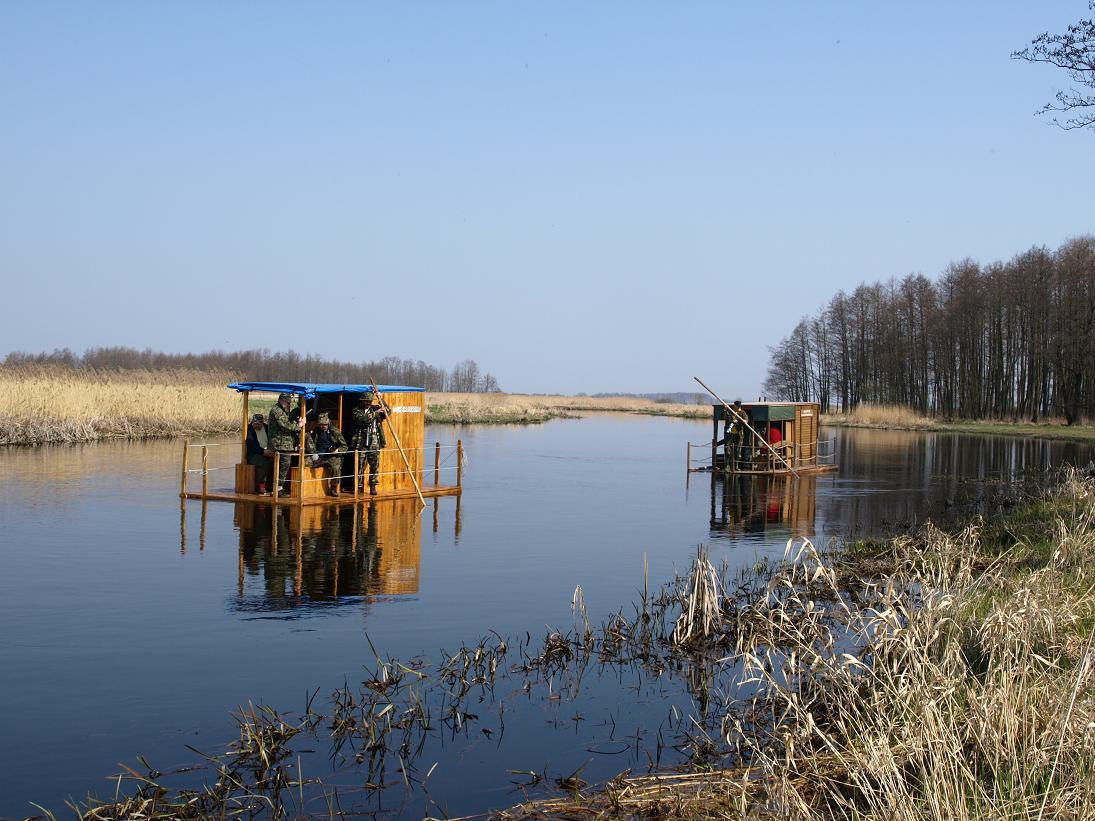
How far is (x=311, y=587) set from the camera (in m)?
14.0

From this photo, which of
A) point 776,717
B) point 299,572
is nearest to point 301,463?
point 299,572

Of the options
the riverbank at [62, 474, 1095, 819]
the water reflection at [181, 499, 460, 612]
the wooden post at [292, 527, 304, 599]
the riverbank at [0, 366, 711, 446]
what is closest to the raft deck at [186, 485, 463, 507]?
the water reflection at [181, 499, 460, 612]

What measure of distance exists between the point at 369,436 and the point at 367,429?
21cm

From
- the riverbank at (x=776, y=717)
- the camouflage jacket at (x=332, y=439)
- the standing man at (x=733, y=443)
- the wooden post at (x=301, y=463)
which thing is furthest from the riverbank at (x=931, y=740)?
the standing man at (x=733, y=443)

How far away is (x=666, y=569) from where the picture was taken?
16.4 metres

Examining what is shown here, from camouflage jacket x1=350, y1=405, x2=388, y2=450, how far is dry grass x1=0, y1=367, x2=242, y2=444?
17.2 m

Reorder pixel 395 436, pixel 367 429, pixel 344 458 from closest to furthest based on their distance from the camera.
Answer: pixel 367 429 → pixel 395 436 → pixel 344 458

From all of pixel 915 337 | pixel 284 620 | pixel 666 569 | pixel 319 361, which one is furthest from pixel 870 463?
pixel 319 361

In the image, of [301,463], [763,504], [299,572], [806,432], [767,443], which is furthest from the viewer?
[806,432]

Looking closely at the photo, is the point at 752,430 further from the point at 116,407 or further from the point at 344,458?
the point at 116,407

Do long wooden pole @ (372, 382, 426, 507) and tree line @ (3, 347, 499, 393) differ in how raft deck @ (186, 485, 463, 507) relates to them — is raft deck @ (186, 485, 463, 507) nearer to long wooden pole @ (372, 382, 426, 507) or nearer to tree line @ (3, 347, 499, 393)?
long wooden pole @ (372, 382, 426, 507)

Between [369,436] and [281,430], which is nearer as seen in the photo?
[281,430]

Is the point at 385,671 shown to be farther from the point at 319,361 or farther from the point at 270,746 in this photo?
the point at 319,361

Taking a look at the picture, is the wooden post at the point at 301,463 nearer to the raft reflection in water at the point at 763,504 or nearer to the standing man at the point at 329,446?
the standing man at the point at 329,446
